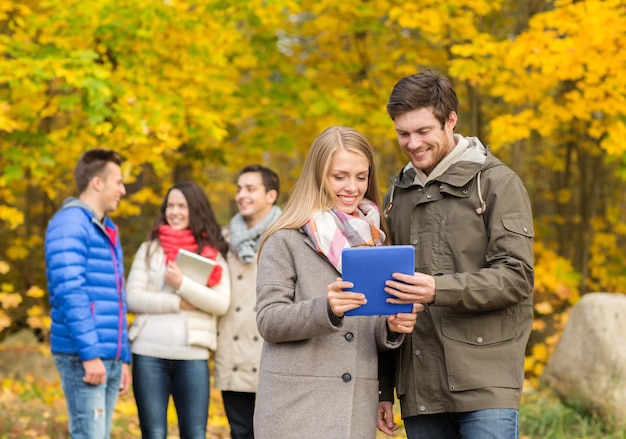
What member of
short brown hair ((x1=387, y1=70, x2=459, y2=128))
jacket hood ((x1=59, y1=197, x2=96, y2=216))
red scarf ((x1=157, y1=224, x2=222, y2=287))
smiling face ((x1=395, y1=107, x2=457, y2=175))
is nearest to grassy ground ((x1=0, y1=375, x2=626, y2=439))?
red scarf ((x1=157, y1=224, x2=222, y2=287))

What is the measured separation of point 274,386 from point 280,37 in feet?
21.1

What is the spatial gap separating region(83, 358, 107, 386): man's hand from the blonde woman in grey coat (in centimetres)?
148

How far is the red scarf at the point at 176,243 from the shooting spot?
14.0 feet

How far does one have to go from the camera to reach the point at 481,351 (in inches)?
99.4

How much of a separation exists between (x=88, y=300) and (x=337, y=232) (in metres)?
1.80

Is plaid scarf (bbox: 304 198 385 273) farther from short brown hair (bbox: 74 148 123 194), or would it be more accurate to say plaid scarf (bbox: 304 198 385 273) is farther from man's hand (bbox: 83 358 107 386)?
short brown hair (bbox: 74 148 123 194)

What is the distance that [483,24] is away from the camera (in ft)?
28.1

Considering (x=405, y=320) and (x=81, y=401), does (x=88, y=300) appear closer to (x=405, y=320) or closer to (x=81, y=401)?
(x=81, y=401)

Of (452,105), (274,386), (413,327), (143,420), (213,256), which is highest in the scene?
(452,105)

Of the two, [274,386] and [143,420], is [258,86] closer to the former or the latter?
[143,420]

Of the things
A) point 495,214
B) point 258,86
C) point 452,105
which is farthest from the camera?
point 258,86

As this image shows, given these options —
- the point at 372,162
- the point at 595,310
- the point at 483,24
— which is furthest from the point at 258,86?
the point at 372,162

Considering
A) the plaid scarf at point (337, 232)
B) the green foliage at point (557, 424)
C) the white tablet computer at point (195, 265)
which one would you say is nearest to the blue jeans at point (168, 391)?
the white tablet computer at point (195, 265)

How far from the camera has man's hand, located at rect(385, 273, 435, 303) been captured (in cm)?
232
